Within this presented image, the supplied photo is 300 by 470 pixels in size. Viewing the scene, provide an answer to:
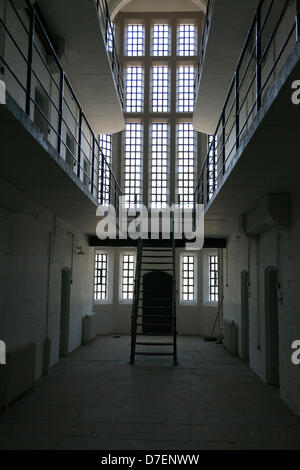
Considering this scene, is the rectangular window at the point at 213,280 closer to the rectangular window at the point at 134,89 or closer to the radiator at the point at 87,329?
the radiator at the point at 87,329

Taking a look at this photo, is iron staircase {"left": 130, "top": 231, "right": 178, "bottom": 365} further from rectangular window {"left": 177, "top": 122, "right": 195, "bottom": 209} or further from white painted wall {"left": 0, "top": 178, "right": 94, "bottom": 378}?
rectangular window {"left": 177, "top": 122, "right": 195, "bottom": 209}

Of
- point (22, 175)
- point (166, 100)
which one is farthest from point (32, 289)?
Result: point (166, 100)

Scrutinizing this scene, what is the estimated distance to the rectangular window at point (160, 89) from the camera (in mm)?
14625

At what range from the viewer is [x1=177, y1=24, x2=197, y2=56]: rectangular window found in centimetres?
1448

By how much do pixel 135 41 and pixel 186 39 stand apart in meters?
1.83

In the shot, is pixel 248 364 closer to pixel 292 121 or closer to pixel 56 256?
pixel 56 256

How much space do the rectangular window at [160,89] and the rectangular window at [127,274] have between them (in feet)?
17.6

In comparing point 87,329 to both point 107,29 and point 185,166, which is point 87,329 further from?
point 107,29

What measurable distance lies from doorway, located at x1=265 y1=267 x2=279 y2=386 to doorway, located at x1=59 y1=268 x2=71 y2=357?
4.56 m

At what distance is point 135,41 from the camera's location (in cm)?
1472

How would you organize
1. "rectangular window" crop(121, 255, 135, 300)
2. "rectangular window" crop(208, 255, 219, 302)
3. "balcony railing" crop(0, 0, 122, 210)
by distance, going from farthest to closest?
1. "rectangular window" crop(121, 255, 135, 300)
2. "rectangular window" crop(208, 255, 219, 302)
3. "balcony railing" crop(0, 0, 122, 210)

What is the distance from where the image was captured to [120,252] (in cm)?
1409

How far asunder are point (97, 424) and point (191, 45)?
13.3 meters

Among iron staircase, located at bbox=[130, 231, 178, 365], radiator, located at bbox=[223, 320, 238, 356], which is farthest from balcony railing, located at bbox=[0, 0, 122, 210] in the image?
radiator, located at bbox=[223, 320, 238, 356]
